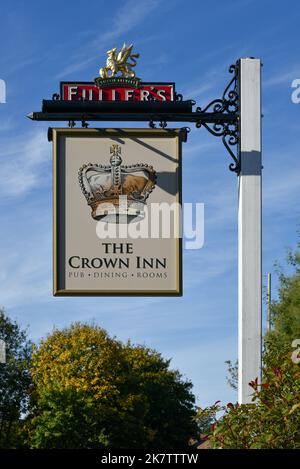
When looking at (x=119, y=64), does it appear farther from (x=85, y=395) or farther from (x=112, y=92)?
(x=85, y=395)

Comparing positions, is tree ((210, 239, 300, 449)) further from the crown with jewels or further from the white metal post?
the crown with jewels

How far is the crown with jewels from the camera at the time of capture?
41.0ft

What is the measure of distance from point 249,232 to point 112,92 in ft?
10.3

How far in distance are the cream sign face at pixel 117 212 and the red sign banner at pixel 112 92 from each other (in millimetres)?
673

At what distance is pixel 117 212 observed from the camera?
12.6 meters

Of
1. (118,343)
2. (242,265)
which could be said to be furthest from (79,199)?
(118,343)

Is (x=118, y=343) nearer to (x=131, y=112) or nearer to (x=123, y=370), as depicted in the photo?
(x=123, y=370)

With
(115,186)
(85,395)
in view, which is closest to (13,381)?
(85,395)

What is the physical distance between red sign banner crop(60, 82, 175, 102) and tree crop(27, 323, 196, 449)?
3736cm

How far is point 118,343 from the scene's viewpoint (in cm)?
5294

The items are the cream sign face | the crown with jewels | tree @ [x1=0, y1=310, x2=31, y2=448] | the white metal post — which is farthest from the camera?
tree @ [x1=0, y1=310, x2=31, y2=448]

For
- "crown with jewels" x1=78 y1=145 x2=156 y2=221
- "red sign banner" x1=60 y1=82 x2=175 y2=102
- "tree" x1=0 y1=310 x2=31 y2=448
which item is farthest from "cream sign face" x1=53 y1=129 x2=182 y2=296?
"tree" x1=0 y1=310 x2=31 y2=448

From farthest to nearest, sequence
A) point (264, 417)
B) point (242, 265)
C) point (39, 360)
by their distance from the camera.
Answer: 1. point (39, 360)
2. point (242, 265)
3. point (264, 417)

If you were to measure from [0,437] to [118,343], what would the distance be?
9.82 m
